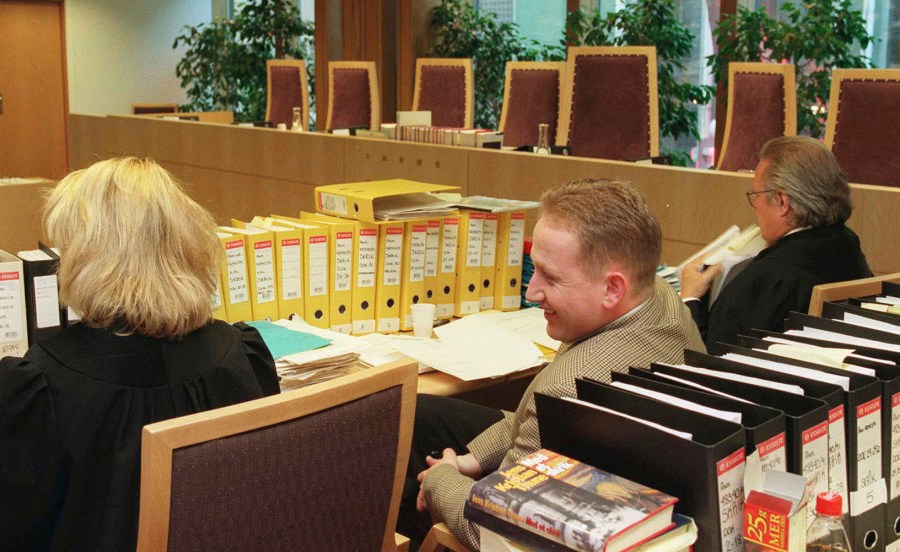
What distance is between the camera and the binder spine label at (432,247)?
271 cm

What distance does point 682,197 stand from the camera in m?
3.61

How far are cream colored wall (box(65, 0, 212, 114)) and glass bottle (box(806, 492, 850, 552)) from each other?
10.0 metres

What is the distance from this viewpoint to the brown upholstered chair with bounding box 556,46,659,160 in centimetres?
524

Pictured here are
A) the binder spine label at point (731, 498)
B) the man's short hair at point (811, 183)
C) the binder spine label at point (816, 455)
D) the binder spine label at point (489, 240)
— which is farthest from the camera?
the binder spine label at point (489, 240)

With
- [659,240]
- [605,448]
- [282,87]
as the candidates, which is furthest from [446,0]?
[605,448]

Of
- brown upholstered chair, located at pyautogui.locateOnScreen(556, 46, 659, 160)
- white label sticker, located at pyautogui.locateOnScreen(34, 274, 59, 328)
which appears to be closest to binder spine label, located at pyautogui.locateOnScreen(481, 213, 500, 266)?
white label sticker, located at pyautogui.locateOnScreen(34, 274, 59, 328)

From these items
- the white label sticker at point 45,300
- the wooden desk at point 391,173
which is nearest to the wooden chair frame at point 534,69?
the wooden desk at point 391,173

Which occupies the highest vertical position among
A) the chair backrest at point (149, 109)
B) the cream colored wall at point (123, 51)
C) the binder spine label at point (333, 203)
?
the cream colored wall at point (123, 51)

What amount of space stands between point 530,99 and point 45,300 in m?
4.38

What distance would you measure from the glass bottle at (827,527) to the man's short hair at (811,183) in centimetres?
162

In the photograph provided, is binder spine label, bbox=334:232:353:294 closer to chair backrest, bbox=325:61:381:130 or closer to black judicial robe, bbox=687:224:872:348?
black judicial robe, bbox=687:224:872:348

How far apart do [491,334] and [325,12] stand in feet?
22.1

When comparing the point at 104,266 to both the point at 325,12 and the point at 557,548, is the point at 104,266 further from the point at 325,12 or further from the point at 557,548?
the point at 325,12

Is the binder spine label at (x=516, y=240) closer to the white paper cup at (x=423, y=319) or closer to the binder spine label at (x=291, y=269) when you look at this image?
the white paper cup at (x=423, y=319)
